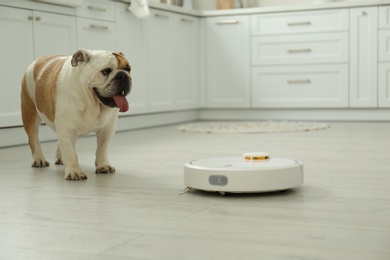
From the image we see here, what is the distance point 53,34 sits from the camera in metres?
3.85

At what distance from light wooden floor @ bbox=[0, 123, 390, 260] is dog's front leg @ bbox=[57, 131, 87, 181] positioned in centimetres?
4

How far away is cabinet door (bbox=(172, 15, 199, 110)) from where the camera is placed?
5305 millimetres

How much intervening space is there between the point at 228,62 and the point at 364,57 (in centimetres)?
118

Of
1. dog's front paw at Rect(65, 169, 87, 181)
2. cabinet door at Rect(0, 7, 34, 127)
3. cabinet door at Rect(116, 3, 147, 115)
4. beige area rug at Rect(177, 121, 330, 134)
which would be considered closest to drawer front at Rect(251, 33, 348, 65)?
beige area rug at Rect(177, 121, 330, 134)

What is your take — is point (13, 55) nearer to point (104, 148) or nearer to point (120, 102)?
point (104, 148)

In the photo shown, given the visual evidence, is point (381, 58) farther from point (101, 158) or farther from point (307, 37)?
point (101, 158)

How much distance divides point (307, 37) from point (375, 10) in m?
0.58

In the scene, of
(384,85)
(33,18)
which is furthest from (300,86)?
(33,18)

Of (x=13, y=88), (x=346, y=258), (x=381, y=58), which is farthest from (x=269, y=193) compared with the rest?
(x=381, y=58)

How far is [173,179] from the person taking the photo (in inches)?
89.8

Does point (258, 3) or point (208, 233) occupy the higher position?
point (258, 3)

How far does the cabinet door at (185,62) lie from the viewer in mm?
5305

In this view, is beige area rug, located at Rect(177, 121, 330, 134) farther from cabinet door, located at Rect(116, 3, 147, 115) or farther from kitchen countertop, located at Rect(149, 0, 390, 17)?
kitchen countertop, located at Rect(149, 0, 390, 17)

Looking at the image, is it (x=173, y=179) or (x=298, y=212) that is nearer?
(x=298, y=212)
